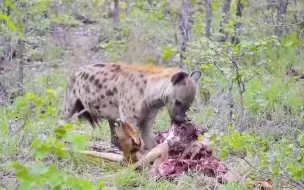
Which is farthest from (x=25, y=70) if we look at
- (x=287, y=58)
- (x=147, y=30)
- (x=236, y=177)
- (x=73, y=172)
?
(x=236, y=177)

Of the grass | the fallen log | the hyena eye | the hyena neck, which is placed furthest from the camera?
the hyena neck

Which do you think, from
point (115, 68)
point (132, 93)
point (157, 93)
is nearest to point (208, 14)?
point (115, 68)

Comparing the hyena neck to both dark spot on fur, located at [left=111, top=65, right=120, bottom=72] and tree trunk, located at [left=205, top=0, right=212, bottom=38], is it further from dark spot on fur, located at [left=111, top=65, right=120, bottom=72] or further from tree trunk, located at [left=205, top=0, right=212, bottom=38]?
tree trunk, located at [left=205, top=0, right=212, bottom=38]

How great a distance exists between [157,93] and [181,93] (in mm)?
393

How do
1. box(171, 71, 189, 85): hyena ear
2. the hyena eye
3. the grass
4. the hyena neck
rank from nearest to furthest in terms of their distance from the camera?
the grass → box(171, 71, 189, 85): hyena ear → the hyena eye → the hyena neck

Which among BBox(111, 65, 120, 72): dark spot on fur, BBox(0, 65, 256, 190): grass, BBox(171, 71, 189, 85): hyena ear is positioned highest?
BBox(171, 71, 189, 85): hyena ear

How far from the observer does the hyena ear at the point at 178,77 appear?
6777 mm

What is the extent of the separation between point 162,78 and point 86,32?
25.5 feet

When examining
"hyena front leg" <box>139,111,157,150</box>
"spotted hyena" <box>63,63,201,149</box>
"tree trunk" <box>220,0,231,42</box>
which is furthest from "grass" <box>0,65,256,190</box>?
"tree trunk" <box>220,0,231,42</box>

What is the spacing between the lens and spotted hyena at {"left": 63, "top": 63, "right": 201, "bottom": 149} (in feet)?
22.6

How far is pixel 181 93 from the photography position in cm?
686

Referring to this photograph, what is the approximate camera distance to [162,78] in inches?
284

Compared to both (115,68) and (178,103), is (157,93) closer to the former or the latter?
(178,103)

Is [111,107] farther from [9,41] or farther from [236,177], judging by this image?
[9,41]
